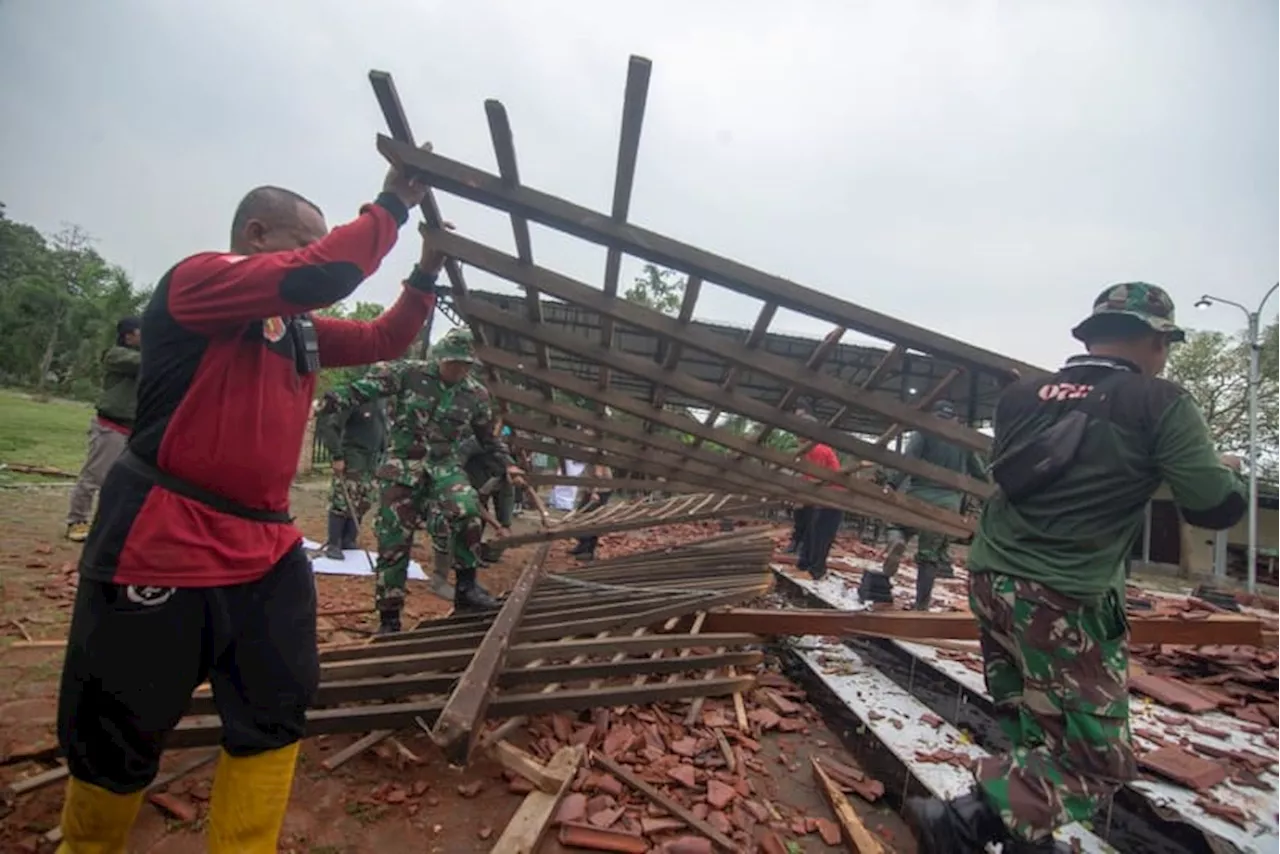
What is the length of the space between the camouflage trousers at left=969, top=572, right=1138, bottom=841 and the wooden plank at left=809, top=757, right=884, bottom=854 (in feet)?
1.59

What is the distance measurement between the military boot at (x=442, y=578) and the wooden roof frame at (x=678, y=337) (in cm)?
183

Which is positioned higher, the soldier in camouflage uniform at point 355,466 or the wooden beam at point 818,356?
the wooden beam at point 818,356

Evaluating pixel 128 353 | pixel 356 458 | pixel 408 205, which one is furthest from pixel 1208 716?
pixel 128 353

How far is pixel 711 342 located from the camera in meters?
3.35

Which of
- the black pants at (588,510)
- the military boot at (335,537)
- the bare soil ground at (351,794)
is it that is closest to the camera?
the bare soil ground at (351,794)

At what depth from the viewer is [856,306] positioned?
9.58 ft

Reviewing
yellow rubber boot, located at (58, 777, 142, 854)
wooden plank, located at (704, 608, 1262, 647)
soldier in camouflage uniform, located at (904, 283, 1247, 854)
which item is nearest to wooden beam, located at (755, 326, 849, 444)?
soldier in camouflage uniform, located at (904, 283, 1247, 854)

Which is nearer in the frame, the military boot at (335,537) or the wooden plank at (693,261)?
the wooden plank at (693,261)

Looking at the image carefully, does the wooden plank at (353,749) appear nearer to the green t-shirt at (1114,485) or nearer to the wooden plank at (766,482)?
the green t-shirt at (1114,485)

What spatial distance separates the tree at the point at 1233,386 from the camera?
24047mm

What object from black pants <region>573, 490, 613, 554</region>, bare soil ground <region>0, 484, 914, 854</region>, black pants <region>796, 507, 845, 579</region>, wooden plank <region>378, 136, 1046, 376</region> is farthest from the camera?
black pants <region>573, 490, 613, 554</region>

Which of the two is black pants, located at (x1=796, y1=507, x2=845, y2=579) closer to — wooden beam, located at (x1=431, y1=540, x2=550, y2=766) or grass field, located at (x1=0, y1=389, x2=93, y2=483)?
wooden beam, located at (x1=431, y1=540, x2=550, y2=766)

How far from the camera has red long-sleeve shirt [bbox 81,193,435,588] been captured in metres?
1.50

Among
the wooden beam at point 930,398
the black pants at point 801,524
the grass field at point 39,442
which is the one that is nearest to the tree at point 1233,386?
the black pants at point 801,524
